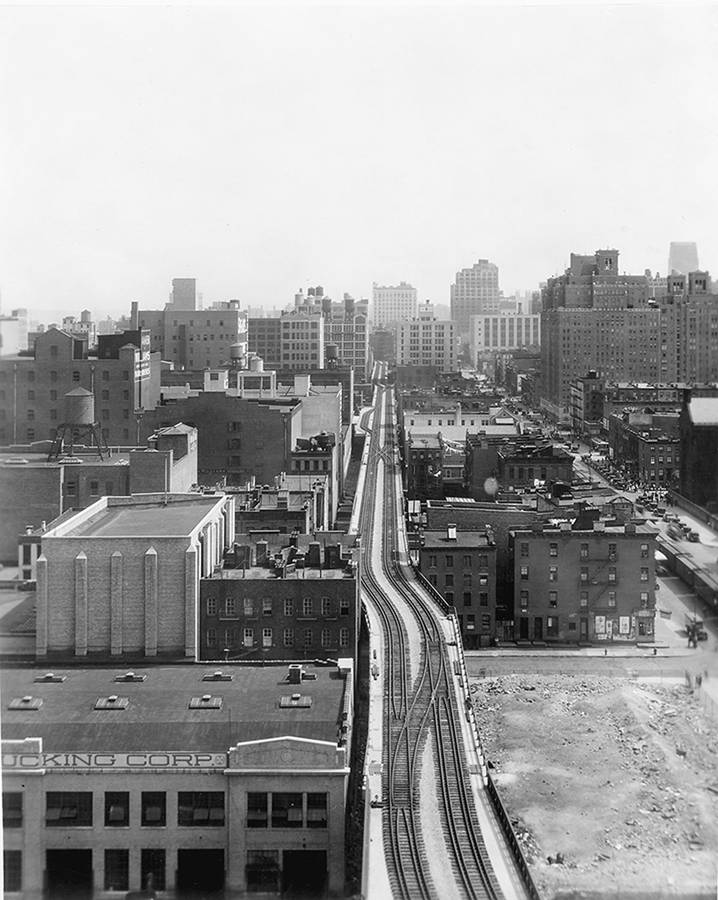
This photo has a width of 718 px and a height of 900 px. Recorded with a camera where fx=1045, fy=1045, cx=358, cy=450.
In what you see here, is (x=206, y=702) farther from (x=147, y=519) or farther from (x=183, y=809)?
(x=147, y=519)

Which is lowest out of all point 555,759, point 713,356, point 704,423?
point 555,759

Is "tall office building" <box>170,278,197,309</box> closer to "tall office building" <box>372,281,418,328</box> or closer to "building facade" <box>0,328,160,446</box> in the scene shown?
"building facade" <box>0,328,160,446</box>

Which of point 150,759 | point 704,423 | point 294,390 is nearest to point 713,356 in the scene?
point 704,423

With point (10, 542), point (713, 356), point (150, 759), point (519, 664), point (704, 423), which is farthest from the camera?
point (519, 664)

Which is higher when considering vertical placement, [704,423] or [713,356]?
[713,356]

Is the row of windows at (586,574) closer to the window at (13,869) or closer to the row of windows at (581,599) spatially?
the row of windows at (581,599)

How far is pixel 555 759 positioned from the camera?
13391 millimetres

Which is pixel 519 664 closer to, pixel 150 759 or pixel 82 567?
pixel 82 567

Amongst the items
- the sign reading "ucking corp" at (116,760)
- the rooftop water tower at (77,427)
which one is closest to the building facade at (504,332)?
the rooftop water tower at (77,427)

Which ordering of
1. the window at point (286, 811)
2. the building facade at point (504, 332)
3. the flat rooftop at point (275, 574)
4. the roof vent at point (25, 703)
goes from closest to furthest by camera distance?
the window at point (286, 811)
the roof vent at point (25, 703)
the flat rooftop at point (275, 574)
the building facade at point (504, 332)

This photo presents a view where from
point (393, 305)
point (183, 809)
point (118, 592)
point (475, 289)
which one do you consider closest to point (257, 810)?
point (183, 809)

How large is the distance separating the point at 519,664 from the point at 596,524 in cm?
278

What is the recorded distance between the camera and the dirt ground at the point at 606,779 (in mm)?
8805

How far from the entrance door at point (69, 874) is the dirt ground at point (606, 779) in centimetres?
347
